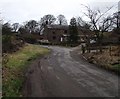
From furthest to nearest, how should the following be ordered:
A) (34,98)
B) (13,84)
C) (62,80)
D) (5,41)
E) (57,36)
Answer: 1. (57,36)
2. (5,41)
3. (62,80)
4. (13,84)
5. (34,98)

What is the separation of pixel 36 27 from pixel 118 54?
114 meters

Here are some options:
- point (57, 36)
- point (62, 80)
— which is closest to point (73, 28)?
point (57, 36)

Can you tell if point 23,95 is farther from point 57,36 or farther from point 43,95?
point 57,36

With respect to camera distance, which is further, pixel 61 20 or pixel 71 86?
pixel 61 20

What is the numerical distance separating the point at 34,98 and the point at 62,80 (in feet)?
19.3

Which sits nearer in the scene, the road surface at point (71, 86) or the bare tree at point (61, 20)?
the road surface at point (71, 86)

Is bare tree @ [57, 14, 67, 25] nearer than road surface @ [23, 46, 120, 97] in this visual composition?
No

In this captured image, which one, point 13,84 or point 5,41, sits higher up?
point 5,41

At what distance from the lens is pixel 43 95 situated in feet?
51.3

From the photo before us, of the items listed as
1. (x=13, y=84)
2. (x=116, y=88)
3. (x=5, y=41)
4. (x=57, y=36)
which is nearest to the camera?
(x=116, y=88)

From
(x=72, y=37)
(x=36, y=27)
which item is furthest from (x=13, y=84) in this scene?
(x=36, y=27)

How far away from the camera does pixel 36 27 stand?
14400 centimetres

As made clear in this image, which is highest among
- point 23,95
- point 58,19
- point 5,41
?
point 58,19

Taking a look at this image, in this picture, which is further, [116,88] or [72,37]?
[72,37]
